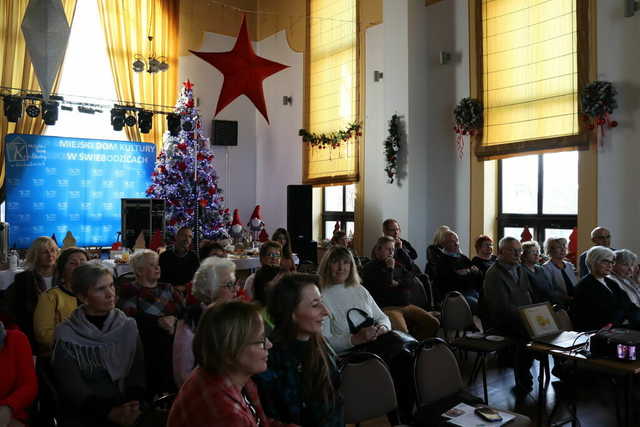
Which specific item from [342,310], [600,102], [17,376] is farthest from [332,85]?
[17,376]

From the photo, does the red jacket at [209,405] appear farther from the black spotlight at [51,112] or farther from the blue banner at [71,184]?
the blue banner at [71,184]

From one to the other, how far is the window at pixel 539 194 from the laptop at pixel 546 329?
3.27m

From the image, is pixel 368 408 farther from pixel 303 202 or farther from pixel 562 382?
pixel 303 202

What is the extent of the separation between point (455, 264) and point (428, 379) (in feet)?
10.7

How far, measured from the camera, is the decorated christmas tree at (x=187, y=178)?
1007cm

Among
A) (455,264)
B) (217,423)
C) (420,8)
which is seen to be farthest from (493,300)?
(420,8)

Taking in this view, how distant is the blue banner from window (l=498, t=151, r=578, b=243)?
6.85 metres

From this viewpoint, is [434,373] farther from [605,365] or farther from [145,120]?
[145,120]

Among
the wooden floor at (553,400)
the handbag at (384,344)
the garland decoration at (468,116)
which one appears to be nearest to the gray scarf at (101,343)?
the handbag at (384,344)

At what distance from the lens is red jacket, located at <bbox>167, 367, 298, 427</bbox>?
1642 mm

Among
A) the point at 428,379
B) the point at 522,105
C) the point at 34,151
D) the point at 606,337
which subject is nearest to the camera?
the point at 428,379

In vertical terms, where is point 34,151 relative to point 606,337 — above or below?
above

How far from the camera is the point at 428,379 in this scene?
2713 millimetres

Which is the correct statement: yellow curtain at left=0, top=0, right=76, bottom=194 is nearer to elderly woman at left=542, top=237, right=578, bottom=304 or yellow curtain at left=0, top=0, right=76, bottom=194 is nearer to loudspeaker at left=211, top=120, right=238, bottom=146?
loudspeaker at left=211, top=120, right=238, bottom=146
